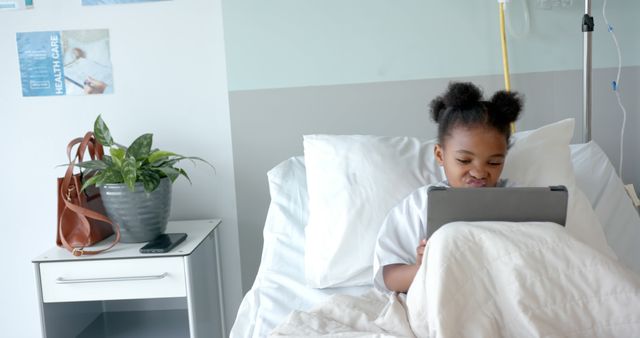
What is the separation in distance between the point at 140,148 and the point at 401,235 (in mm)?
851

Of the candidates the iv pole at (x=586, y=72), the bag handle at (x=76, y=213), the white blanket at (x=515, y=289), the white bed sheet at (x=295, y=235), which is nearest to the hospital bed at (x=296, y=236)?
the white bed sheet at (x=295, y=235)

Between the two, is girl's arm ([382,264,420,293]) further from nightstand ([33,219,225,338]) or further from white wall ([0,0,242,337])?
white wall ([0,0,242,337])

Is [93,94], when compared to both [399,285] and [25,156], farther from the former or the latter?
[399,285]

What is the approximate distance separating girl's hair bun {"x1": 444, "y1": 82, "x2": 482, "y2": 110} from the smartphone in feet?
2.82

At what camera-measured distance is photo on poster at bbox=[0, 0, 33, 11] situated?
1931mm

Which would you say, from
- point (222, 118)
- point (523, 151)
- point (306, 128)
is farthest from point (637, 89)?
point (222, 118)

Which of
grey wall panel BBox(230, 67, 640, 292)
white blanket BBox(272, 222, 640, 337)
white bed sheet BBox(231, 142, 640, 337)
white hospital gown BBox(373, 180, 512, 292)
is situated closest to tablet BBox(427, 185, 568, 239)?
white blanket BBox(272, 222, 640, 337)

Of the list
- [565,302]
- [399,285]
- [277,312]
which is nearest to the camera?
[565,302]

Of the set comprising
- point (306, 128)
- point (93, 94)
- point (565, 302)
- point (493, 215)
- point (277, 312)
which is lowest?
point (277, 312)

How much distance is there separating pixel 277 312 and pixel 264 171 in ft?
2.33

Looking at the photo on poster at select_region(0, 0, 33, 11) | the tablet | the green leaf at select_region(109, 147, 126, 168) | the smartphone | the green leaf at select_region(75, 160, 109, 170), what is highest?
the photo on poster at select_region(0, 0, 33, 11)

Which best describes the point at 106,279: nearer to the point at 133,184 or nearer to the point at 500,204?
the point at 133,184

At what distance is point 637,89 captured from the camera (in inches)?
73.5

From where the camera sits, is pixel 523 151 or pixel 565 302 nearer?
pixel 565 302
